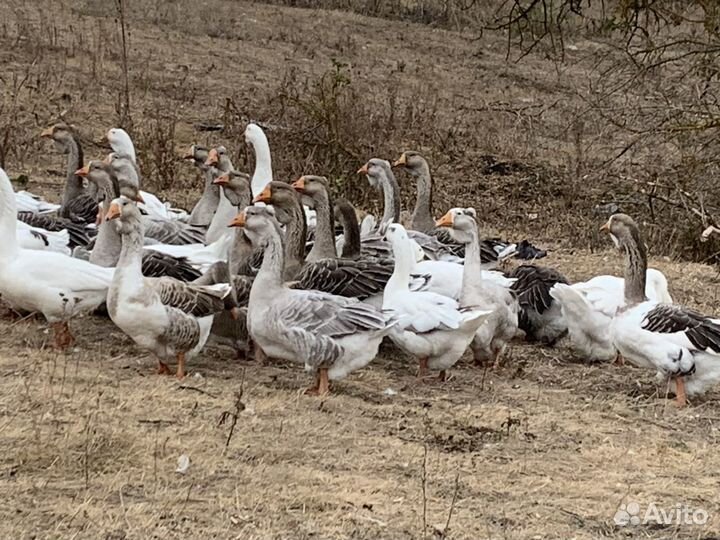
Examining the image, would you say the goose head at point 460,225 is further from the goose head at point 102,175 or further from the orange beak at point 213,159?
the orange beak at point 213,159

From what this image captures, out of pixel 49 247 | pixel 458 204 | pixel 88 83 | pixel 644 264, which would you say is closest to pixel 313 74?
pixel 88 83

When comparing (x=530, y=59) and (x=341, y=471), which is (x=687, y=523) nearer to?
(x=341, y=471)

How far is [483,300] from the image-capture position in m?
7.71

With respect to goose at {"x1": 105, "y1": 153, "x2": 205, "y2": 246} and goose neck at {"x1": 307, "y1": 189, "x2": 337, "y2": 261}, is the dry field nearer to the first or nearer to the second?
goose neck at {"x1": 307, "y1": 189, "x2": 337, "y2": 261}

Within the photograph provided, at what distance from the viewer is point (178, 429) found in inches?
226

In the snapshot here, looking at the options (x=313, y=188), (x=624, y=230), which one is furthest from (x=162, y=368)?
(x=624, y=230)

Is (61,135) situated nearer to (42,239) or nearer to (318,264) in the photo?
(42,239)

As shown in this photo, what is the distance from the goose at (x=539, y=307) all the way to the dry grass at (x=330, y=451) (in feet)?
3.01

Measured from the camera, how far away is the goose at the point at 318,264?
26.8 feet

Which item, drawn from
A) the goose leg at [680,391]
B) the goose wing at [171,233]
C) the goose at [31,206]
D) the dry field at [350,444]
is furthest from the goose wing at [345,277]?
the goose at [31,206]

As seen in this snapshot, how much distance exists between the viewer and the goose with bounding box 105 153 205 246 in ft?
31.5

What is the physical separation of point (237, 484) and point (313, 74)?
17.3 m

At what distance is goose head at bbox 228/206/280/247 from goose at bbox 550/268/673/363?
2.18m

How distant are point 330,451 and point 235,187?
4.27 meters
